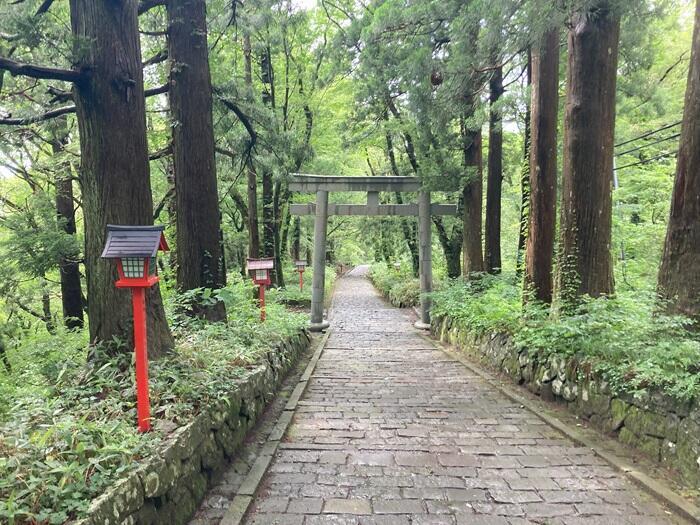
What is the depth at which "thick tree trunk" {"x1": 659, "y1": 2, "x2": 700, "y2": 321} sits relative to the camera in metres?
3.87

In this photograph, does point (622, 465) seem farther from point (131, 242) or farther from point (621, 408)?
point (131, 242)

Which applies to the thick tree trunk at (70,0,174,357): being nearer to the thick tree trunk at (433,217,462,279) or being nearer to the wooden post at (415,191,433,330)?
the wooden post at (415,191,433,330)

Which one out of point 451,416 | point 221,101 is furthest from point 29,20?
point 451,416

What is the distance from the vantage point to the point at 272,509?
3016mm

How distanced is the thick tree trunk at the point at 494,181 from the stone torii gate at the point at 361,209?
59.7 inches

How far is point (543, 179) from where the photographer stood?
6.91 metres

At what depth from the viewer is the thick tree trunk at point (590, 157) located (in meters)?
5.36

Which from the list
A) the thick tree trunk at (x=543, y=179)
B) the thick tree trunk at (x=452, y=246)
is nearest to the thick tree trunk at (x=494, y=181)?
the thick tree trunk at (x=543, y=179)

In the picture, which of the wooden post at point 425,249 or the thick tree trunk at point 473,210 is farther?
the wooden post at point 425,249

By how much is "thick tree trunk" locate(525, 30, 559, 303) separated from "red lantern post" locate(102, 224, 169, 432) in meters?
5.84

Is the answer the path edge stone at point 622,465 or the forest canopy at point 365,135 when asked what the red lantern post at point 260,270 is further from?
the path edge stone at point 622,465

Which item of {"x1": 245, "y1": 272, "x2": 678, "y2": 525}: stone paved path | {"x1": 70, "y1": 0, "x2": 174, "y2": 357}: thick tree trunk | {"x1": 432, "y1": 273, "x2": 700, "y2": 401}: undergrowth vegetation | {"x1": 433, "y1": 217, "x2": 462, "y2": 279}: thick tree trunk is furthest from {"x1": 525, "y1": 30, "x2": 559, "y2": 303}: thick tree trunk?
{"x1": 433, "y1": 217, "x2": 462, "y2": 279}: thick tree trunk

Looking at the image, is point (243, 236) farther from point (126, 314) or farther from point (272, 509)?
point (272, 509)

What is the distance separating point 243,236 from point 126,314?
1491 centimetres
